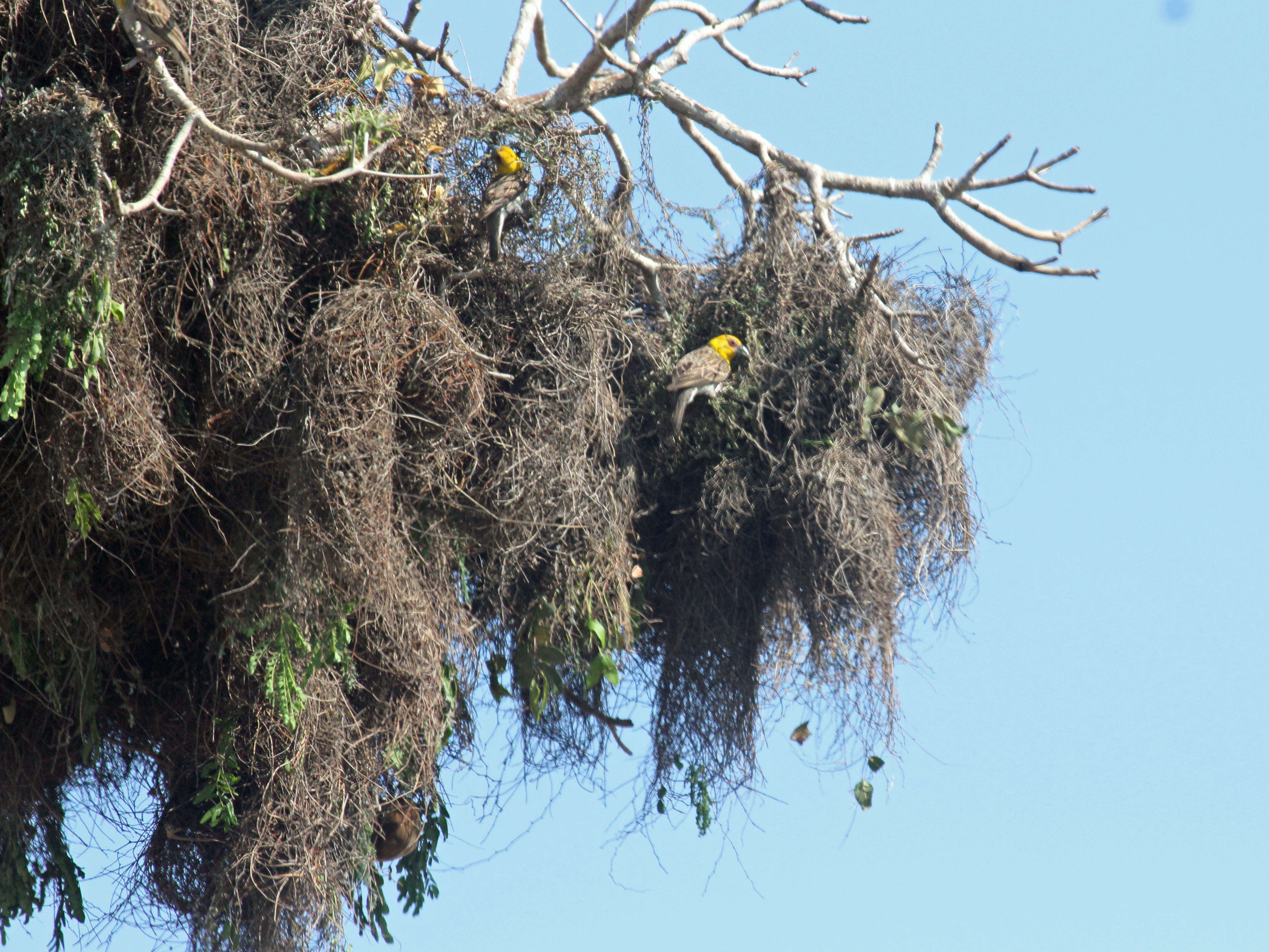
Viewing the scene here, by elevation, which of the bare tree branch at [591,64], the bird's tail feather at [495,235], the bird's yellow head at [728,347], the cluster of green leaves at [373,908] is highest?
the bare tree branch at [591,64]

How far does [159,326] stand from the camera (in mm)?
3523

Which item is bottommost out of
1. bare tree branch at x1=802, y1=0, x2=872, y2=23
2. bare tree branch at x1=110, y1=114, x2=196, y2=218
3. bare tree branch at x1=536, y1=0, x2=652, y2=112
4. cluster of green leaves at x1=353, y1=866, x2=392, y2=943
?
cluster of green leaves at x1=353, y1=866, x2=392, y2=943

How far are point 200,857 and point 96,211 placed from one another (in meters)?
1.82

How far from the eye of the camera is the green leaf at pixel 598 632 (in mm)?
3986

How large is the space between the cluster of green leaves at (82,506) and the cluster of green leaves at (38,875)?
1196 mm

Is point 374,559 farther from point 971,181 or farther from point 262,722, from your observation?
point 971,181

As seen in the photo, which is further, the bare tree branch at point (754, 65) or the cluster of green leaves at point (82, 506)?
the bare tree branch at point (754, 65)

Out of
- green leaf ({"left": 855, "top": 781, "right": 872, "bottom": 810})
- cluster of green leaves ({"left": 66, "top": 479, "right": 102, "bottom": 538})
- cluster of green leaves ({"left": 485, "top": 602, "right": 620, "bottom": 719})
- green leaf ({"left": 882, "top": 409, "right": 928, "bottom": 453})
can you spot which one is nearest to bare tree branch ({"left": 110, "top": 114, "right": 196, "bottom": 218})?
cluster of green leaves ({"left": 66, "top": 479, "right": 102, "bottom": 538})

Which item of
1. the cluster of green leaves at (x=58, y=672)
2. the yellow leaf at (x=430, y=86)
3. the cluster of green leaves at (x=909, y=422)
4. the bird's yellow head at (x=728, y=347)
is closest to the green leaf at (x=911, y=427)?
the cluster of green leaves at (x=909, y=422)

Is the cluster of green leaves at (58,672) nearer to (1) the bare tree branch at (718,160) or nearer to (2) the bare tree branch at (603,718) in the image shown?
(2) the bare tree branch at (603,718)

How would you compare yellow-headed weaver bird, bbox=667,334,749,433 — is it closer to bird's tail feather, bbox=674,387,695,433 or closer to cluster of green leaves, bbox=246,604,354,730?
bird's tail feather, bbox=674,387,695,433

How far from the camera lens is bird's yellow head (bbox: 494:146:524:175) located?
3.94 m

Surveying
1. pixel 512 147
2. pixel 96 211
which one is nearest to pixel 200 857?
pixel 96 211

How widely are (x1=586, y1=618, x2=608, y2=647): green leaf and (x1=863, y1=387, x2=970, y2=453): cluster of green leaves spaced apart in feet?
3.20
